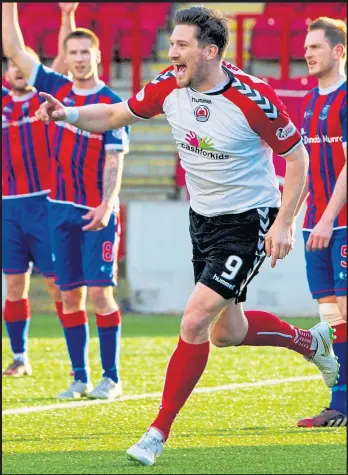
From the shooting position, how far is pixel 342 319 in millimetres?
5953

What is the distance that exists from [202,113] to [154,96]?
0.83ft

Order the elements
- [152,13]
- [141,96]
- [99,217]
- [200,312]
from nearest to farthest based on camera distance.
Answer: [200,312]
[141,96]
[99,217]
[152,13]

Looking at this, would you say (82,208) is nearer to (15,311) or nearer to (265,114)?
(15,311)

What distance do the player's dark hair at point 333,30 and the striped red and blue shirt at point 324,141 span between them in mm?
210

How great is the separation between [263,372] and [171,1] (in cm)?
915

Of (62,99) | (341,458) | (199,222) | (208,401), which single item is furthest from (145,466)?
(62,99)

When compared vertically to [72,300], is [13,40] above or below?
above

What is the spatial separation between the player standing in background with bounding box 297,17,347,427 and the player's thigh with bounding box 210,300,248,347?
76 centimetres

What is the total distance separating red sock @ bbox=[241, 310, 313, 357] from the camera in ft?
17.3

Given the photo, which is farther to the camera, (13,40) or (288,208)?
(13,40)

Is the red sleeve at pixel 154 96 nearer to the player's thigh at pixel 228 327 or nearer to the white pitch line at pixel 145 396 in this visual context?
the player's thigh at pixel 228 327

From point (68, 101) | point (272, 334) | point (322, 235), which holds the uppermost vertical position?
point (68, 101)

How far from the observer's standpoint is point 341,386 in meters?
5.89

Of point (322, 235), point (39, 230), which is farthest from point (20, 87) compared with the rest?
point (322, 235)
